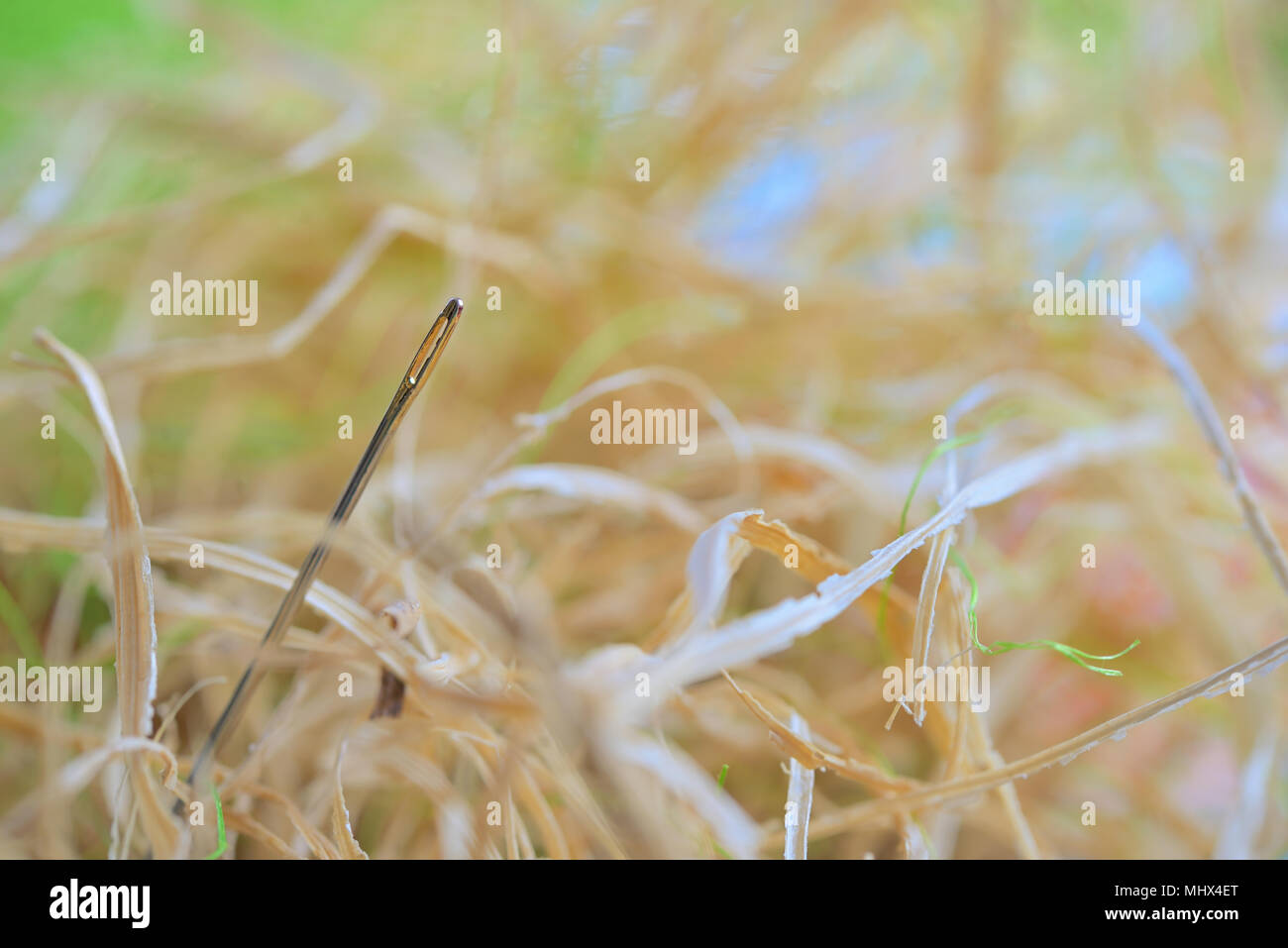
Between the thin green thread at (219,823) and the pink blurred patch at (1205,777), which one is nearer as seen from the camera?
the thin green thread at (219,823)

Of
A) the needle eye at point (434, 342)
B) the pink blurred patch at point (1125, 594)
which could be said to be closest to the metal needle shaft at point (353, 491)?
the needle eye at point (434, 342)

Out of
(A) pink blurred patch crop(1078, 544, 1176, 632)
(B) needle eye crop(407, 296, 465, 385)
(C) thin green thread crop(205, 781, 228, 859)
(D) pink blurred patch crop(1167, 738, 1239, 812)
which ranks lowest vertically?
(D) pink blurred patch crop(1167, 738, 1239, 812)

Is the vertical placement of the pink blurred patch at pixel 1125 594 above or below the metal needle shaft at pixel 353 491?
below

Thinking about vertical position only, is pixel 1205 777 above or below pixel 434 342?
below

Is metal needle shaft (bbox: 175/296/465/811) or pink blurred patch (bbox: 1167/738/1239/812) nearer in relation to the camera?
metal needle shaft (bbox: 175/296/465/811)

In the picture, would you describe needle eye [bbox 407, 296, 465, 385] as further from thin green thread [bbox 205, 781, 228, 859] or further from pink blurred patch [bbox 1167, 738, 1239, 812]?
pink blurred patch [bbox 1167, 738, 1239, 812]

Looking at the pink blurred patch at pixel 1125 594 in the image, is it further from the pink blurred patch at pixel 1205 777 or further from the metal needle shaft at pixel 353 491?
the metal needle shaft at pixel 353 491

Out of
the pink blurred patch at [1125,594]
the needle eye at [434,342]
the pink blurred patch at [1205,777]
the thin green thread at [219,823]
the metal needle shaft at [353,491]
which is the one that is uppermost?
the needle eye at [434,342]

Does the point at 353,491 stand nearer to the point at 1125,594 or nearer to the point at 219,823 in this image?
the point at 219,823

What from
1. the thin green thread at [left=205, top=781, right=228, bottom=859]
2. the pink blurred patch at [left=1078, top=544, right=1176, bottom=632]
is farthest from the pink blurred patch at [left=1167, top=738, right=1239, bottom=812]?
the thin green thread at [left=205, top=781, right=228, bottom=859]

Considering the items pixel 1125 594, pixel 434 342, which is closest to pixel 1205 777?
pixel 1125 594
